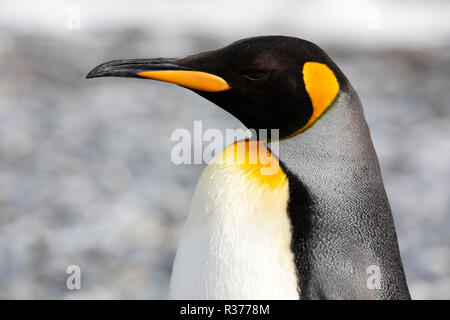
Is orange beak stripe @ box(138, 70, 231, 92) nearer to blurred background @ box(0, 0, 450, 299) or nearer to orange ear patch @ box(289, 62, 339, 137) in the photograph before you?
orange ear patch @ box(289, 62, 339, 137)

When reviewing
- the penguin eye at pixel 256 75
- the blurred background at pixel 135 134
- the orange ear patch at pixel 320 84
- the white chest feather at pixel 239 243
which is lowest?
the white chest feather at pixel 239 243

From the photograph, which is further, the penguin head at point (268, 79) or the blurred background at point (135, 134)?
the blurred background at point (135, 134)

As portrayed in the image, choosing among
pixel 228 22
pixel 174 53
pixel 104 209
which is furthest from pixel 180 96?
pixel 228 22

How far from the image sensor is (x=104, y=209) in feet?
10.3

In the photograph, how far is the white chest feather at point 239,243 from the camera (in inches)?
43.1

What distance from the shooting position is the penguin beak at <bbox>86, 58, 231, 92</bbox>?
1.16m

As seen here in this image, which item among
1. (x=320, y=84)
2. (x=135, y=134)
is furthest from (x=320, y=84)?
(x=135, y=134)

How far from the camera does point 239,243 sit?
113 cm

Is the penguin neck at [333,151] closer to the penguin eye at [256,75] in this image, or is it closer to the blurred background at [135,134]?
the penguin eye at [256,75]

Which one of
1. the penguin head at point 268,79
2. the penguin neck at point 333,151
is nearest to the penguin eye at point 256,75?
the penguin head at point 268,79

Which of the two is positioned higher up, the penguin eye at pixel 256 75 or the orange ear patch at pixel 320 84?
the penguin eye at pixel 256 75

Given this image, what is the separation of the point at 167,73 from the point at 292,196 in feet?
0.99

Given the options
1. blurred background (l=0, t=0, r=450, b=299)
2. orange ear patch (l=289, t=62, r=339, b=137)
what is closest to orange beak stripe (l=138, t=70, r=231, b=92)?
orange ear patch (l=289, t=62, r=339, b=137)

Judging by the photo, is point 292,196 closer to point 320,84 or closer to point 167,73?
point 320,84
